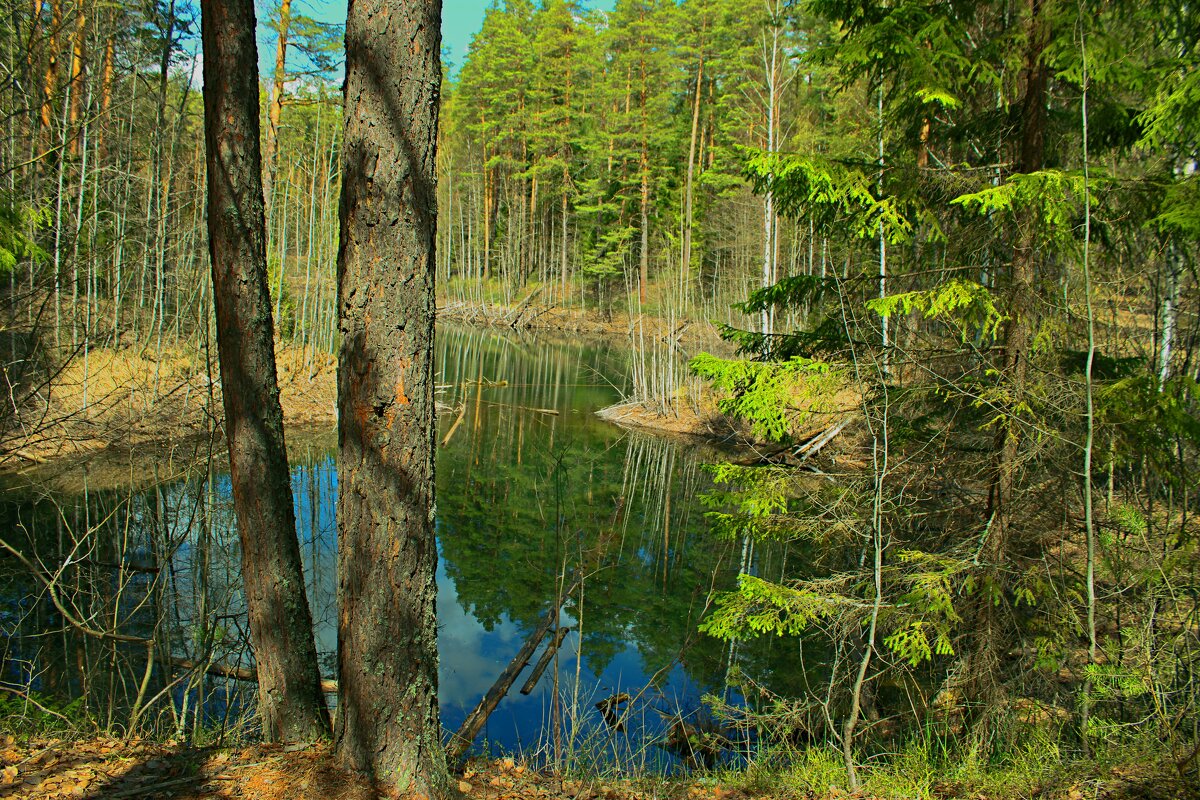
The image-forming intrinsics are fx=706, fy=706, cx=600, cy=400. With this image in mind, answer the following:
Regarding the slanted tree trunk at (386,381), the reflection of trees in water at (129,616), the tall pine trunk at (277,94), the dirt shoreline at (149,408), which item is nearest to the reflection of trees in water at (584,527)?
the slanted tree trunk at (386,381)

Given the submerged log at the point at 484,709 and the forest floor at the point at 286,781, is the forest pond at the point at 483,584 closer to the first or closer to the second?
the submerged log at the point at 484,709

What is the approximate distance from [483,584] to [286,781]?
235 inches

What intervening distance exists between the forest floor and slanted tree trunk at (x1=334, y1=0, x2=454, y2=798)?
11.1 inches

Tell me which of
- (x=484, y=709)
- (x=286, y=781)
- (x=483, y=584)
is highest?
(x=286, y=781)

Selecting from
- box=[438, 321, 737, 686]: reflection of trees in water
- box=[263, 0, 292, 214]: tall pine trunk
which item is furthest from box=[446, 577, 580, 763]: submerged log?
box=[263, 0, 292, 214]: tall pine trunk

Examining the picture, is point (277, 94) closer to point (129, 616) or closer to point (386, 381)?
point (129, 616)

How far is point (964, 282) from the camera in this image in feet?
15.1

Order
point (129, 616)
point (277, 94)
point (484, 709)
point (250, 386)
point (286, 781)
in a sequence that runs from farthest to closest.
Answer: point (277, 94) → point (484, 709) → point (129, 616) → point (250, 386) → point (286, 781)

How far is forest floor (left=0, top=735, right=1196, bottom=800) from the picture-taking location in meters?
2.55

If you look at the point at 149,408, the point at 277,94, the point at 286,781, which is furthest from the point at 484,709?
the point at 277,94

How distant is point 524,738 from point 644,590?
3130 millimetres

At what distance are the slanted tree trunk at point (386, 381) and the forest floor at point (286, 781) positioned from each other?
28 centimetres

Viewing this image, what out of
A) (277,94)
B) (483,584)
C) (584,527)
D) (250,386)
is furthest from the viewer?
(277,94)

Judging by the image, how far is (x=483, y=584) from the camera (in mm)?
8555
